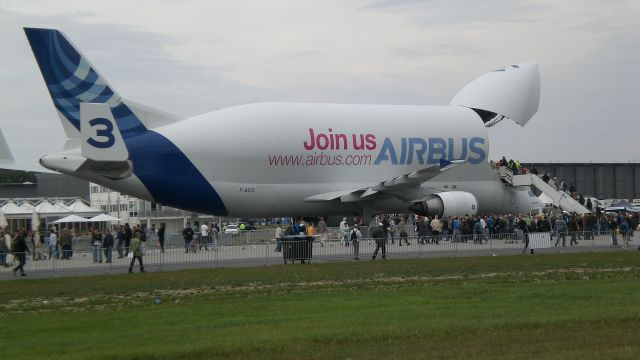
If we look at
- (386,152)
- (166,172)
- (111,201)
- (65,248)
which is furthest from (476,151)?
(111,201)

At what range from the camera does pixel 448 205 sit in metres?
47.5

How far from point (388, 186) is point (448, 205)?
10.1 feet

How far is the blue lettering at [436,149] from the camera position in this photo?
50.2m

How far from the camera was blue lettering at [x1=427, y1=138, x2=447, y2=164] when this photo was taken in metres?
50.2

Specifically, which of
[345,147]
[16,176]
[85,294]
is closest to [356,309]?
[85,294]

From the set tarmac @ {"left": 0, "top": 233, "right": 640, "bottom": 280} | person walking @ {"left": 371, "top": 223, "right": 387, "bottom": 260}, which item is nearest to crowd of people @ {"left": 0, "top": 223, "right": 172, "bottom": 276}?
tarmac @ {"left": 0, "top": 233, "right": 640, "bottom": 280}

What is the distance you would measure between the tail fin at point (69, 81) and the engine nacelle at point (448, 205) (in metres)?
14.4

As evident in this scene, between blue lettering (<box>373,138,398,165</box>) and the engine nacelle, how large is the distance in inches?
Answer: 105

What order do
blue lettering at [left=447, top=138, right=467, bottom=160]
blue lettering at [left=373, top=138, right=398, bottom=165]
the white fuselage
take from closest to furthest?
the white fuselage → blue lettering at [left=373, top=138, right=398, bottom=165] → blue lettering at [left=447, top=138, right=467, bottom=160]

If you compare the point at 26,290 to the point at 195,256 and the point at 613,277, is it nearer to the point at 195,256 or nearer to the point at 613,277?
the point at 195,256

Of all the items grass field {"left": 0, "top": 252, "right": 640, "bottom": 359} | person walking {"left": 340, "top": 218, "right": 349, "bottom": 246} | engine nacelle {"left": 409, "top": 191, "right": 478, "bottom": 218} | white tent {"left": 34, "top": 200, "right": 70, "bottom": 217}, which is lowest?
grass field {"left": 0, "top": 252, "right": 640, "bottom": 359}

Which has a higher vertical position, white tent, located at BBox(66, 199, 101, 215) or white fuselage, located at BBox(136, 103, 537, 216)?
white fuselage, located at BBox(136, 103, 537, 216)

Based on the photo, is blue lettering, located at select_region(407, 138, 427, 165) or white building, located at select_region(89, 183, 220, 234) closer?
blue lettering, located at select_region(407, 138, 427, 165)

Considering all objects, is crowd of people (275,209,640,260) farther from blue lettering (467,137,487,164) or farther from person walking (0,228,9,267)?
person walking (0,228,9,267)
